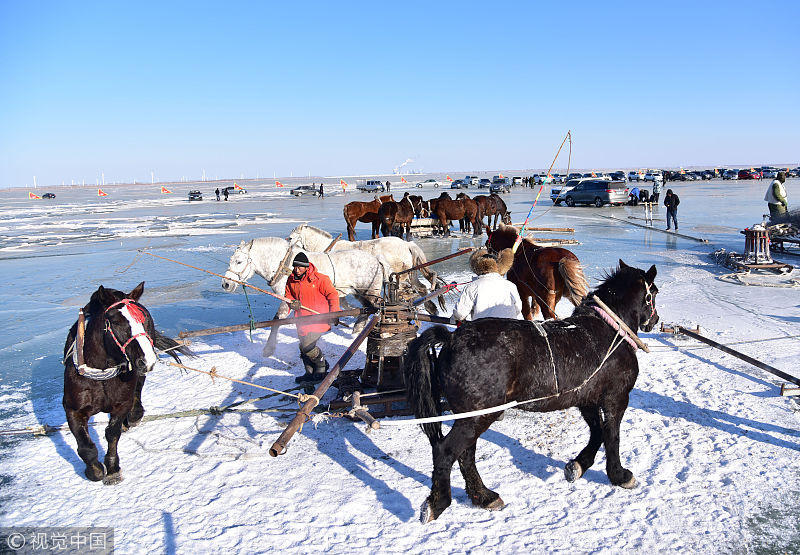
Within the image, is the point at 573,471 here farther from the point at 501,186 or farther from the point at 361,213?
the point at 501,186

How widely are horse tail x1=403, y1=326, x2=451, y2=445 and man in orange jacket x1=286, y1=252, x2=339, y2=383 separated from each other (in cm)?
233

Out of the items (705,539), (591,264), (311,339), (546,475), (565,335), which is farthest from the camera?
(591,264)

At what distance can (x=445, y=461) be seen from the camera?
334 cm

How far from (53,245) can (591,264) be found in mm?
18857

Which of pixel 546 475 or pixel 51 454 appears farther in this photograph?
pixel 51 454

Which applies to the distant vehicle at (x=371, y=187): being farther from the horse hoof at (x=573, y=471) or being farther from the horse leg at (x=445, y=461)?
the horse leg at (x=445, y=461)

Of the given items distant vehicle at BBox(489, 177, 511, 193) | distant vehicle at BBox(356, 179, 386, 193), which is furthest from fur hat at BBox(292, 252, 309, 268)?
distant vehicle at BBox(356, 179, 386, 193)

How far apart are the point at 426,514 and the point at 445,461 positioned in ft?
1.27

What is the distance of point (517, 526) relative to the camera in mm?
3338

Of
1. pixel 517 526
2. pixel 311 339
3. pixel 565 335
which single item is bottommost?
pixel 517 526

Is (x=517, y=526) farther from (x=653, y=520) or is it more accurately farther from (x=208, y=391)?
(x=208, y=391)

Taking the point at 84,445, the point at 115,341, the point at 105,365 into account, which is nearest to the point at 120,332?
the point at 115,341

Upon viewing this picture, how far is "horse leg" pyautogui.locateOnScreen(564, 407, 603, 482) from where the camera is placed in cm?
383

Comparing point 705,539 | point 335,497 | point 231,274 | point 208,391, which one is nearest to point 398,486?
point 335,497
